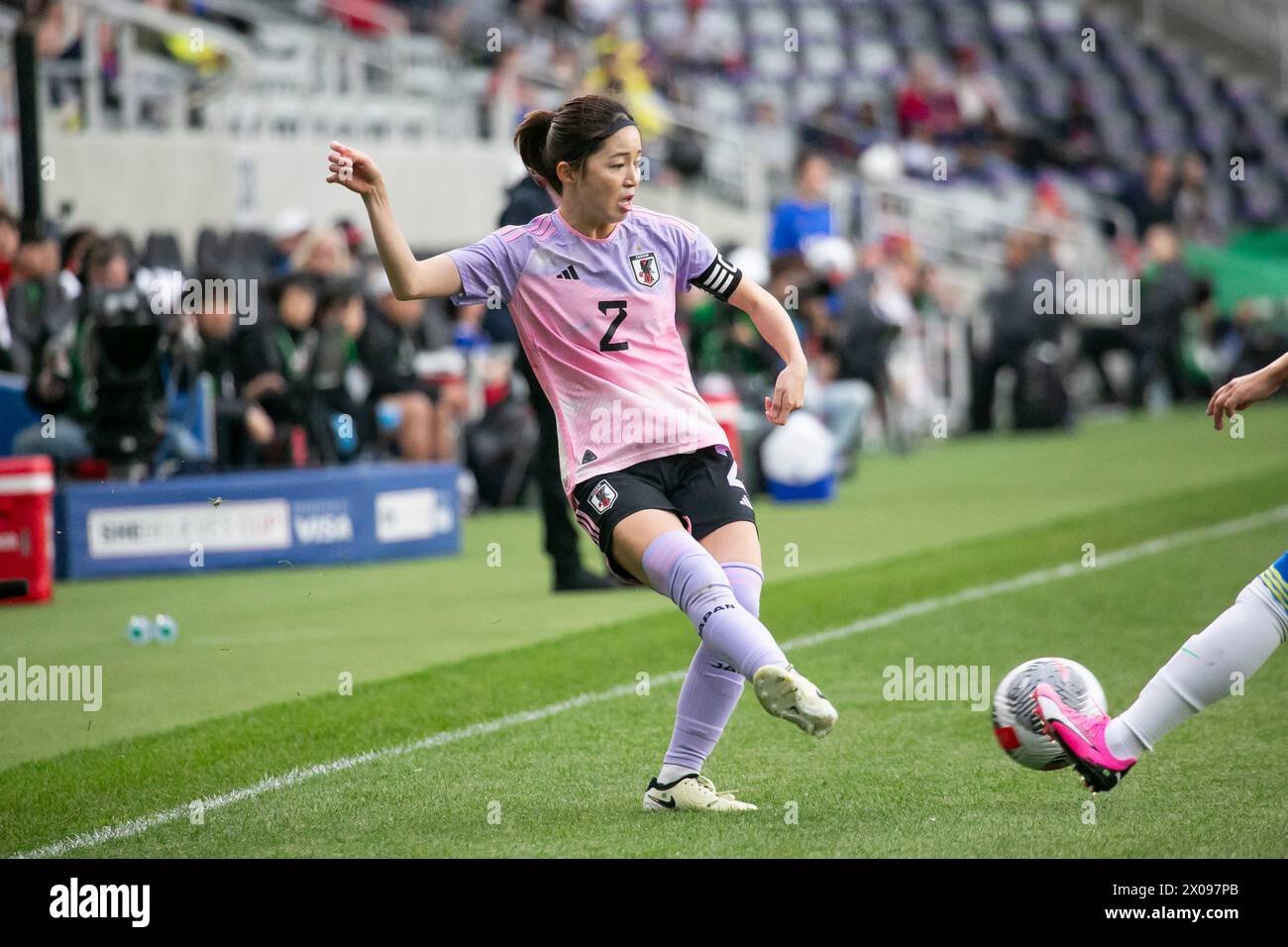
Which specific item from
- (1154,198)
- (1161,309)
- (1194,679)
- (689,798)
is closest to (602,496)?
(689,798)

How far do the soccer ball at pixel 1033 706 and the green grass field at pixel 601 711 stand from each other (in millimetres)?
176

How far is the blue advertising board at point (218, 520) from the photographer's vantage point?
11.4m

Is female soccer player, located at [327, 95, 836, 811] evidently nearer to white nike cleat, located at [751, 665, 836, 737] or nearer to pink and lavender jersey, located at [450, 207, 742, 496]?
pink and lavender jersey, located at [450, 207, 742, 496]

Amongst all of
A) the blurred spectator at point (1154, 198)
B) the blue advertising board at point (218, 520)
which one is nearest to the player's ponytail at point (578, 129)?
the blue advertising board at point (218, 520)

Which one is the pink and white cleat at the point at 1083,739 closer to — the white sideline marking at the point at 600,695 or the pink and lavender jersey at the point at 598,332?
the pink and lavender jersey at the point at 598,332

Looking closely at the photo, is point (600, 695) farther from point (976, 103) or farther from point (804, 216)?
point (976, 103)

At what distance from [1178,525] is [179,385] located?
6.30m

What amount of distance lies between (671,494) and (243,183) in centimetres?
1364

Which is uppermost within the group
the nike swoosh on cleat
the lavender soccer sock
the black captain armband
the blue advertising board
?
the black captain armband

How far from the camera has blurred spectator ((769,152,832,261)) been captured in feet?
51.3

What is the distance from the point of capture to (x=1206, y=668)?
4.90m

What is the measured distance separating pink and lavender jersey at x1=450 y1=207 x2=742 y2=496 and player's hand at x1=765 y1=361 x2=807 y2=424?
0.20 m

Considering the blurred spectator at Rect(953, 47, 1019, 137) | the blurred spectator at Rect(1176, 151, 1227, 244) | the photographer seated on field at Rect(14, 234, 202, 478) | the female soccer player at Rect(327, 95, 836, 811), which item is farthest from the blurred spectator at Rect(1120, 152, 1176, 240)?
the female soccer player at Rect(327, 95, 836, 811)

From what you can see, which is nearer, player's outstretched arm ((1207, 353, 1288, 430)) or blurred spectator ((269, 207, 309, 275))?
player's outstretched arm ((1207, 353, 1288, 430))
